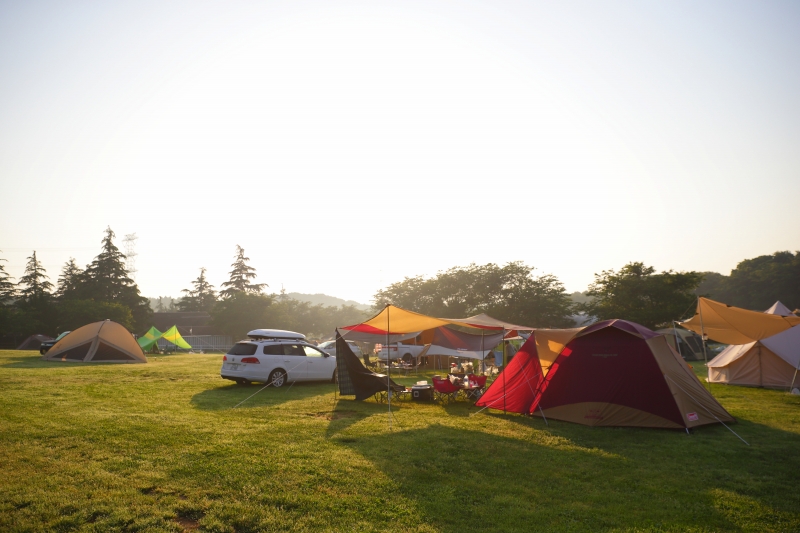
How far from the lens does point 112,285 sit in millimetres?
55188

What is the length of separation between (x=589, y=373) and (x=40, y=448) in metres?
9.97

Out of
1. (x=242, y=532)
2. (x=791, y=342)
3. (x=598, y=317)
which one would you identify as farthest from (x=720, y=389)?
(x=598, y=317)

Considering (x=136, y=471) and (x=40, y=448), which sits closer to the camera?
(x=136, y=471)

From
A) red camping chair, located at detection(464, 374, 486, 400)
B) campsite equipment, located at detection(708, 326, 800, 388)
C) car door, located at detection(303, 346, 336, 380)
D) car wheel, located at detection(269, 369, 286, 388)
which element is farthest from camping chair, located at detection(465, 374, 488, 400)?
campsite equipment, located at detection(708, 326, 800, 388)

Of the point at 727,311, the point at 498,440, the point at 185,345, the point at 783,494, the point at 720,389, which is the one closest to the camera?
the point at 783,494

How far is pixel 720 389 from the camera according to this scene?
17250 millimetres

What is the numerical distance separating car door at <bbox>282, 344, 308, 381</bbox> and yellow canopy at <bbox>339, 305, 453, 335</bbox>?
4005mm

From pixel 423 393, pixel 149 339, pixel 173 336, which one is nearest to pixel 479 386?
pixel 423 393

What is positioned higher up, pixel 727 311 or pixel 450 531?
pixel 727 311

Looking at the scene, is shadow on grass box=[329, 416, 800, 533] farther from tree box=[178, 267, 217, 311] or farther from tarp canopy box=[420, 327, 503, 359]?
tree box=[178, 267, 217, 311]

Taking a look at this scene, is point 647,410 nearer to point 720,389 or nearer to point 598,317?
point 720,389

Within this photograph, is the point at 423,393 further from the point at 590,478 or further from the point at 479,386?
the point at 590,478

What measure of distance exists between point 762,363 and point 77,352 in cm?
2880

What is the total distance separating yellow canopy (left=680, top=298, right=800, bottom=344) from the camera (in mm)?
15711
